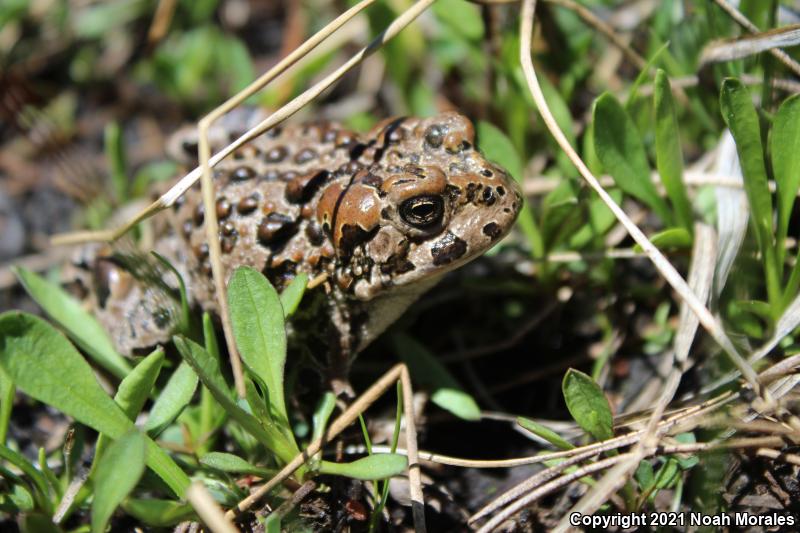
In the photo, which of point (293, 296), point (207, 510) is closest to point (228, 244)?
point (293, 296)

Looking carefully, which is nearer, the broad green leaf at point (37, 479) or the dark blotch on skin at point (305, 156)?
the broad green leaf at point (37, 479)

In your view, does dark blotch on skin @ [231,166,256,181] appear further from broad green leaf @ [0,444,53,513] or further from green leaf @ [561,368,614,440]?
green leaf @ [561,368,614,440]

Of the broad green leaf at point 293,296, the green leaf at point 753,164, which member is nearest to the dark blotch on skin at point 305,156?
the broad green leaf at point 293,296

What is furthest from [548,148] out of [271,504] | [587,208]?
[271,504]

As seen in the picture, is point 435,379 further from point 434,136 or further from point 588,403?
point 434,136

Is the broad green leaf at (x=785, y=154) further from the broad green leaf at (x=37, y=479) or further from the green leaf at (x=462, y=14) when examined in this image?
the broad green leaf at (x=37, y=479)
